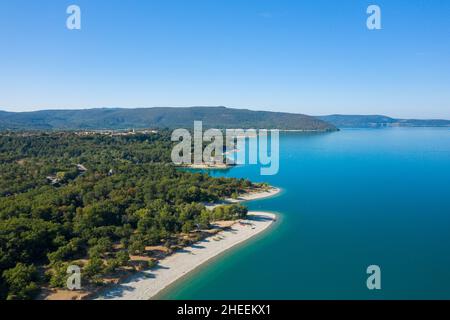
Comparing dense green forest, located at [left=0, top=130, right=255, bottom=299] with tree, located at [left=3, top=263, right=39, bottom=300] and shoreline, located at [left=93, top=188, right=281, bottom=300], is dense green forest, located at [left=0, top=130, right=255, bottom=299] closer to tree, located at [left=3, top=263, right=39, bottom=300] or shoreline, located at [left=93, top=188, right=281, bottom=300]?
tree, located at [left=3, top=263, right=39, bottom=300]

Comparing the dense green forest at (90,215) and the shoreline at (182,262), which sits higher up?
the dense green forest at (90,215)

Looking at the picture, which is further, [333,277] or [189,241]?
[189,241]

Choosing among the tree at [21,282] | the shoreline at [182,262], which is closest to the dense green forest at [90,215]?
the tree at [21,282]

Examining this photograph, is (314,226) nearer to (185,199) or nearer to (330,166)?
(185,199)

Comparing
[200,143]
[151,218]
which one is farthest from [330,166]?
[151,218]

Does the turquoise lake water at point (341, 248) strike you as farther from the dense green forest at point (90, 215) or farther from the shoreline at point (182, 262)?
the dense green forest at point (90, 215)
